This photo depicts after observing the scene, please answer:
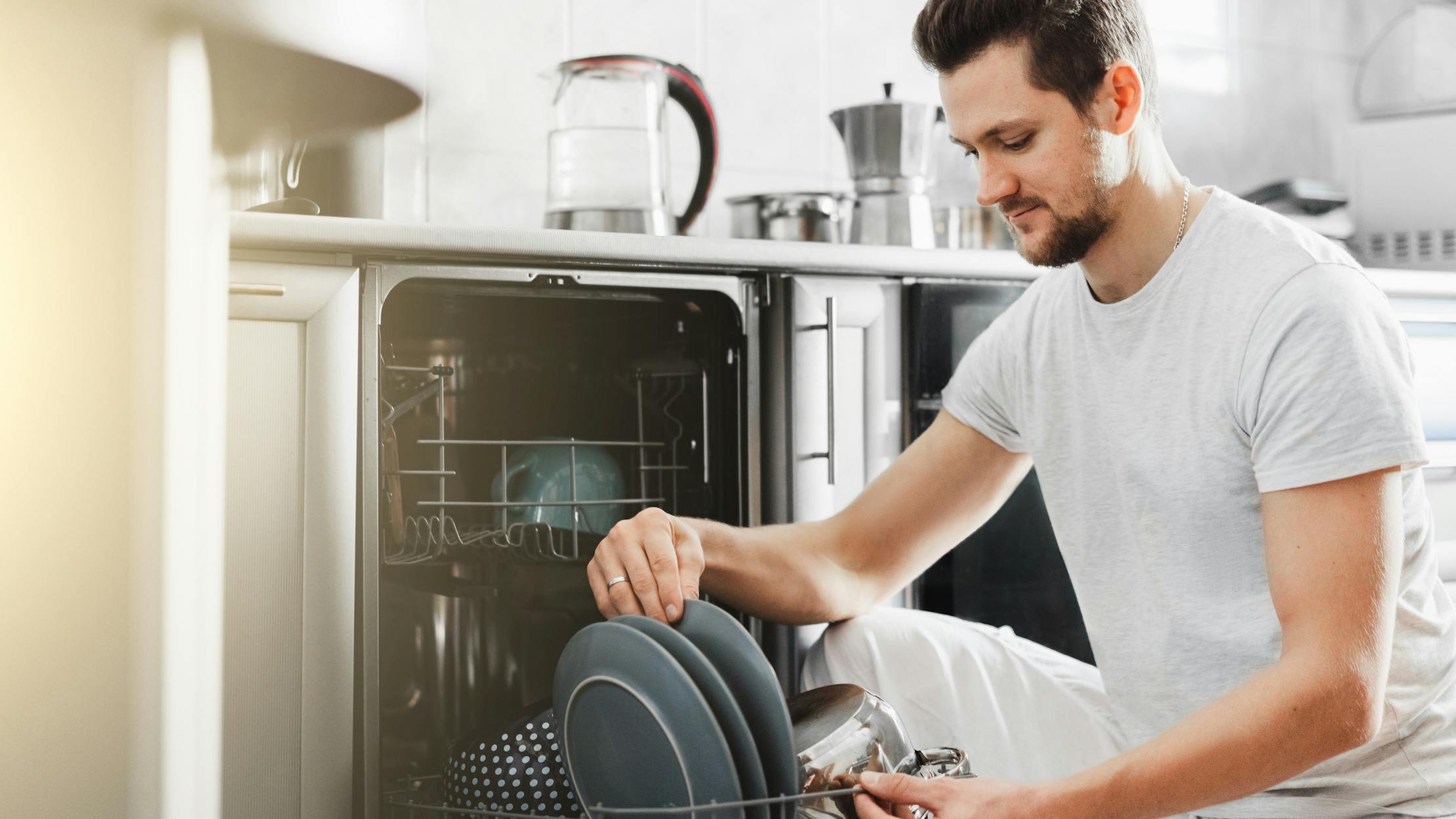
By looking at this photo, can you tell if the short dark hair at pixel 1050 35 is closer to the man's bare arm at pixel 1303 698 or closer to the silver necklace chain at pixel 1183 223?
the silver necklace chain at pixel 1183 223

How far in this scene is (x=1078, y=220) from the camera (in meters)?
0.97

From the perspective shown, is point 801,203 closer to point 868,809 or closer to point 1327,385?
point 1327,385

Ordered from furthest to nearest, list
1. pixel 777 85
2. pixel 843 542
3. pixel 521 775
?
pixel 777 85, pixel 843 542, pixel 521 775

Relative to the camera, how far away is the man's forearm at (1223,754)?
2.55 ft

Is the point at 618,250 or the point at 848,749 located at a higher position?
the point at 618,250

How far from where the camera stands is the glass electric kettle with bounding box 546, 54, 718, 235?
1413 millimetres

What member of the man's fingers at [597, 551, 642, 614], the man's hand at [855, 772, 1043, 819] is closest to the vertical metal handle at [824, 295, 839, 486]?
the man's fingers at [597, 551, 642, 614]

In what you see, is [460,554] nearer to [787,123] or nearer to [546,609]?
[546,609]

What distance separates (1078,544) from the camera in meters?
1.09

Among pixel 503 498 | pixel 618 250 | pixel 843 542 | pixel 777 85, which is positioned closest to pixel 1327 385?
pixel 843 542

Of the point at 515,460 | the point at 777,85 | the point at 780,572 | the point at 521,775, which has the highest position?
the point at 777,85

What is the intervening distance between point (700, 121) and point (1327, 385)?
2.70 ft

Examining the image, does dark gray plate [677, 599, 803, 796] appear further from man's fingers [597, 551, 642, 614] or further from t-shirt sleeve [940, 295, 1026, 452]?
t-shirt sleeve [940, 295, 1026, 452]

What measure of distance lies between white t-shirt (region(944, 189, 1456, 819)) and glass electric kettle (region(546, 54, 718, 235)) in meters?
0.52
